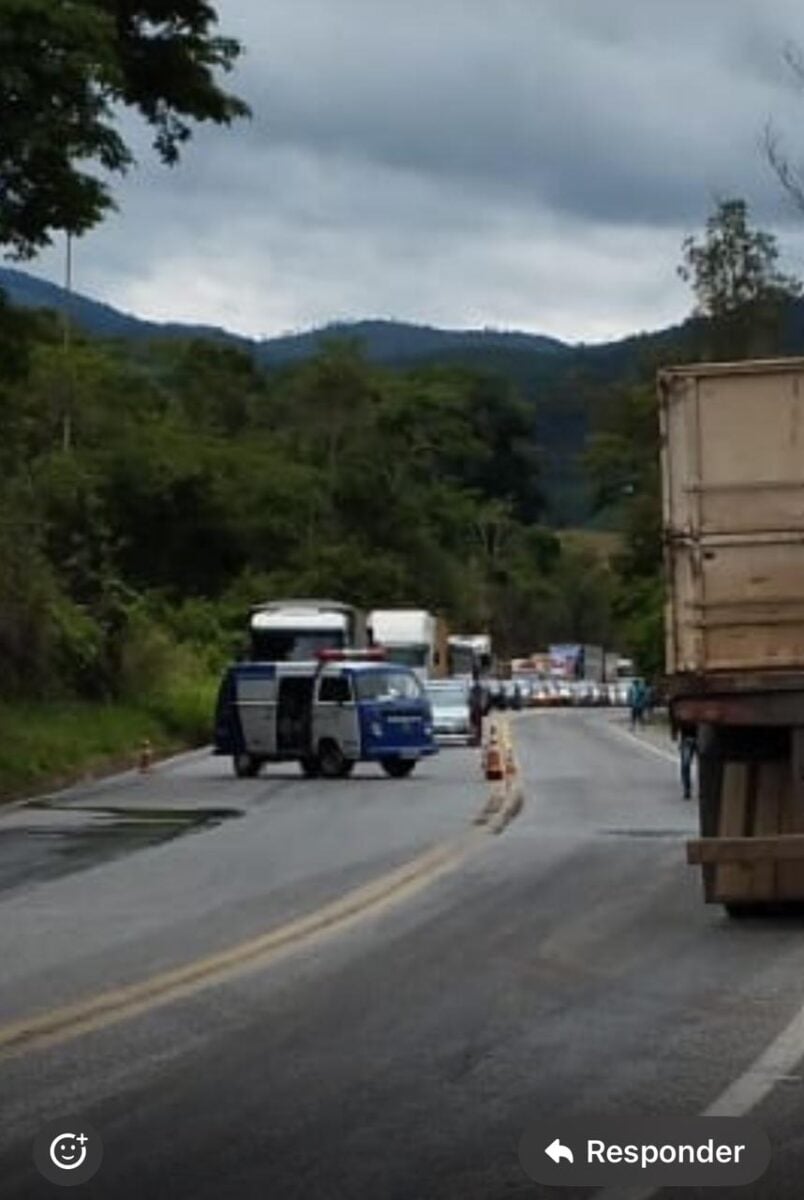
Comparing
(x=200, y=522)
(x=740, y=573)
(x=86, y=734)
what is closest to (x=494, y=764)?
(x=86, y=734)

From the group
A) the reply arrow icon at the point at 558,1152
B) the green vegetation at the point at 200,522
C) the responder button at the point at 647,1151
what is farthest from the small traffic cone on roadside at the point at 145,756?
the reply arrow icon at the point at 558,1152

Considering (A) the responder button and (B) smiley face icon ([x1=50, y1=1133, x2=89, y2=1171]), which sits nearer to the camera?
(A) the responder button

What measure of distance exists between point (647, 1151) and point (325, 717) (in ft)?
112

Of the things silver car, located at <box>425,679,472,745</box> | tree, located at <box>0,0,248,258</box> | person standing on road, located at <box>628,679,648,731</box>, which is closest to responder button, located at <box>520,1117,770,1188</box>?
tree, located at <box>0,0,248,258</box>

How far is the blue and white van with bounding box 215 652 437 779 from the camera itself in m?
42.9

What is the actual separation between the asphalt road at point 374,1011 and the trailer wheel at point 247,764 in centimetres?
1794

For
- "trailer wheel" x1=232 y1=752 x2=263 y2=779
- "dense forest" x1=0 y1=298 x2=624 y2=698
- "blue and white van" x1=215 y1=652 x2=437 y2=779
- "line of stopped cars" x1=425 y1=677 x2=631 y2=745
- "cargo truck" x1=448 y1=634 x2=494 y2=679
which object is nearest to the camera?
"blue and white van" x1=215 y1=652 x2=437 y2=779

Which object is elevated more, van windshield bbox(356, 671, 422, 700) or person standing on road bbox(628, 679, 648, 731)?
van windshield bbox(356, 671, 422, 700)

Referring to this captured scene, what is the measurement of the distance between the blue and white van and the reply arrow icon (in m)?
33.2

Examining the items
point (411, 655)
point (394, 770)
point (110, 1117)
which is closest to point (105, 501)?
point (411, 655)

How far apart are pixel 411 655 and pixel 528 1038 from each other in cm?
5784

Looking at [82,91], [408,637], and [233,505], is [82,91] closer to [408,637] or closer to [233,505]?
[408,637]

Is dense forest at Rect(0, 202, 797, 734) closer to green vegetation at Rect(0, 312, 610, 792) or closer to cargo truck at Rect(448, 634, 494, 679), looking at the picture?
green vegetation at Rect(0, 312, 610, 792)

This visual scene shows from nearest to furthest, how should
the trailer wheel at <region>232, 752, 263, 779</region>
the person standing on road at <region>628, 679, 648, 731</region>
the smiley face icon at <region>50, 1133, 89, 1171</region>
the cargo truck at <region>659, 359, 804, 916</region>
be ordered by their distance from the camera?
1. the smiley face icon at <region>50, 1133, 89, 1171</region>
2. the cargo truck at <region>659, 359, 804, 916</region>
3. the trailer wheel at <region>232, 752, 263, 779</region>
4. the person standing on road at <region>628, 679, 648, 731</region>
